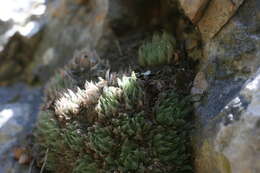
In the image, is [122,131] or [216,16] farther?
[216,16]

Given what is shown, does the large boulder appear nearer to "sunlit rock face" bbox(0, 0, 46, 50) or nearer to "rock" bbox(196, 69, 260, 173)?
"rock" bbox(196, 69, 260, 173)

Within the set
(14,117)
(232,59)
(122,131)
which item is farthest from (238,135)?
(14,117)

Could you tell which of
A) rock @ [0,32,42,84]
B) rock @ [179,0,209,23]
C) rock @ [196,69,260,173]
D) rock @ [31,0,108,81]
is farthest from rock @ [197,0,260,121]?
rock @ [0,32,42,84]

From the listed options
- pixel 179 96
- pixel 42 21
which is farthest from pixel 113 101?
pixel 42 21

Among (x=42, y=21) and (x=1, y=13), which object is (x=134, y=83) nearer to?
(x=42, y=21)

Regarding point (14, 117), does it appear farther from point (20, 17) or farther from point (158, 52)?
point (158, 52)

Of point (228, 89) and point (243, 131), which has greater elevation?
point (228, 89)
